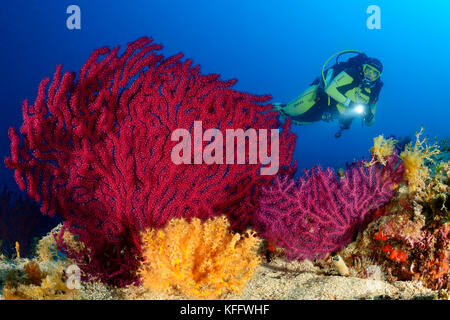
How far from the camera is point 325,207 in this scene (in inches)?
140

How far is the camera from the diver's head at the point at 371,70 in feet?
26.4

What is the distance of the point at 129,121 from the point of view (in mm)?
3391

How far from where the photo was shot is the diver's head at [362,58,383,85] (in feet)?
26.4

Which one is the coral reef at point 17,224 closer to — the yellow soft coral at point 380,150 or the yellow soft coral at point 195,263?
the yellow soft coral at point 195,263

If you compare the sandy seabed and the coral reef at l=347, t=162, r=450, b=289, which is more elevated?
the coral reef at l=347, t=162, r=450, b=289

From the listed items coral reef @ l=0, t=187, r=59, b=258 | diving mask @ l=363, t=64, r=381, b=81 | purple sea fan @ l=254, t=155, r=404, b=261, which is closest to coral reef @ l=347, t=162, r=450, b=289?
purple sea fan @ l=254, t=155, r=404, b=261

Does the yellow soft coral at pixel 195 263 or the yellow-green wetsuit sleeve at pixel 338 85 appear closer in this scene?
the yellow soft coral at pixel 195 263

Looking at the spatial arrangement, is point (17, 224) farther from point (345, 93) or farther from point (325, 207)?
point (345, 93)

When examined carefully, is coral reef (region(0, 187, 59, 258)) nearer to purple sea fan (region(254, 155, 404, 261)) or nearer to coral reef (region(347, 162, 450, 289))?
purple sea fan (region(254, 155, 404, 261))

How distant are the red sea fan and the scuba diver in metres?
5.80

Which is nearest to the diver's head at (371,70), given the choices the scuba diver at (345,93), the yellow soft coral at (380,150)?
the scuba diver at (345,93)

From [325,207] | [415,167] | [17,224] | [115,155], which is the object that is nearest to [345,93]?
[415,167]

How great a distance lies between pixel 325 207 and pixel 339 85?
576 centimetres
